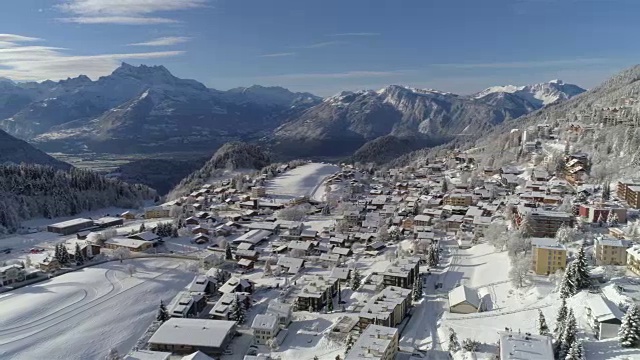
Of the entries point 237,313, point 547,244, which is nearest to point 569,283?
point 547,244

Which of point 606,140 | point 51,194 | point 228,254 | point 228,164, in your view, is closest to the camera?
point 228,254

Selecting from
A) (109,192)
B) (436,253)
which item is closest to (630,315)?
(436,253)

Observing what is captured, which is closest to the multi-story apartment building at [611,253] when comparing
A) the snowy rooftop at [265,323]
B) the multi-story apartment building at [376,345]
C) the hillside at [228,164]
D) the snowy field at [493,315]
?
the snowy field at [493,315]

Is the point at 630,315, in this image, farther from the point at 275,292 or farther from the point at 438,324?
the point at 275,292

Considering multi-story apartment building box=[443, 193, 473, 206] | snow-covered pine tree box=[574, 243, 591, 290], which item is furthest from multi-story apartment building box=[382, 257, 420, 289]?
multi-story apartment building box=[443, 193, 473, 206]

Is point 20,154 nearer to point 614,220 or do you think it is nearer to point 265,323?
point 265,323

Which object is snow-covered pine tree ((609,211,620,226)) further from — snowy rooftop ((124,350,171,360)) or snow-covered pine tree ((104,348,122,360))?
snow-covered pine tree ((104,348,122,360))
